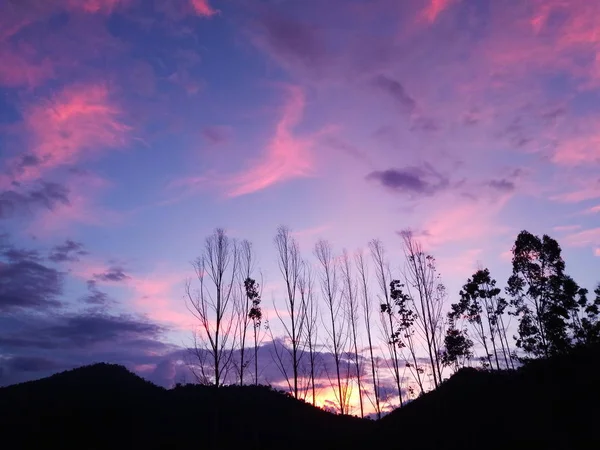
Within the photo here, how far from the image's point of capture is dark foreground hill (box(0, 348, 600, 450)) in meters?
21.2

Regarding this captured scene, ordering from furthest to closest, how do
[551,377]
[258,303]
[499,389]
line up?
[258,303]
[499,389]
[551,377]

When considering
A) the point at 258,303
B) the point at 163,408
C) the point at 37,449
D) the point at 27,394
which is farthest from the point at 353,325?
the point at 27,394

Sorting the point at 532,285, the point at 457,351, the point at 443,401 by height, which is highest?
the point at 532,285

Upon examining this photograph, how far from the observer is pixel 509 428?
2134cm

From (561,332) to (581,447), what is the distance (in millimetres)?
28072

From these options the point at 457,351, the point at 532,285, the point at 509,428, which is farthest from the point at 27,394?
the point at 532,285

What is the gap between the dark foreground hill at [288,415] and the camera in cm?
2123

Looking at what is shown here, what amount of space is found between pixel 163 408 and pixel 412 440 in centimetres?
2553

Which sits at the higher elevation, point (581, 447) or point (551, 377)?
point (551, 377)

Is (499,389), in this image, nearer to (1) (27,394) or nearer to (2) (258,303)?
(2) (258,303)

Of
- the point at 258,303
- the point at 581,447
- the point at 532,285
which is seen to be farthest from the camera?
the point at 532,285

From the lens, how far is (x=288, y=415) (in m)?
41.6

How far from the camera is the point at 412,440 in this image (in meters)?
25.6

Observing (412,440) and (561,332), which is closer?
(412,440)
